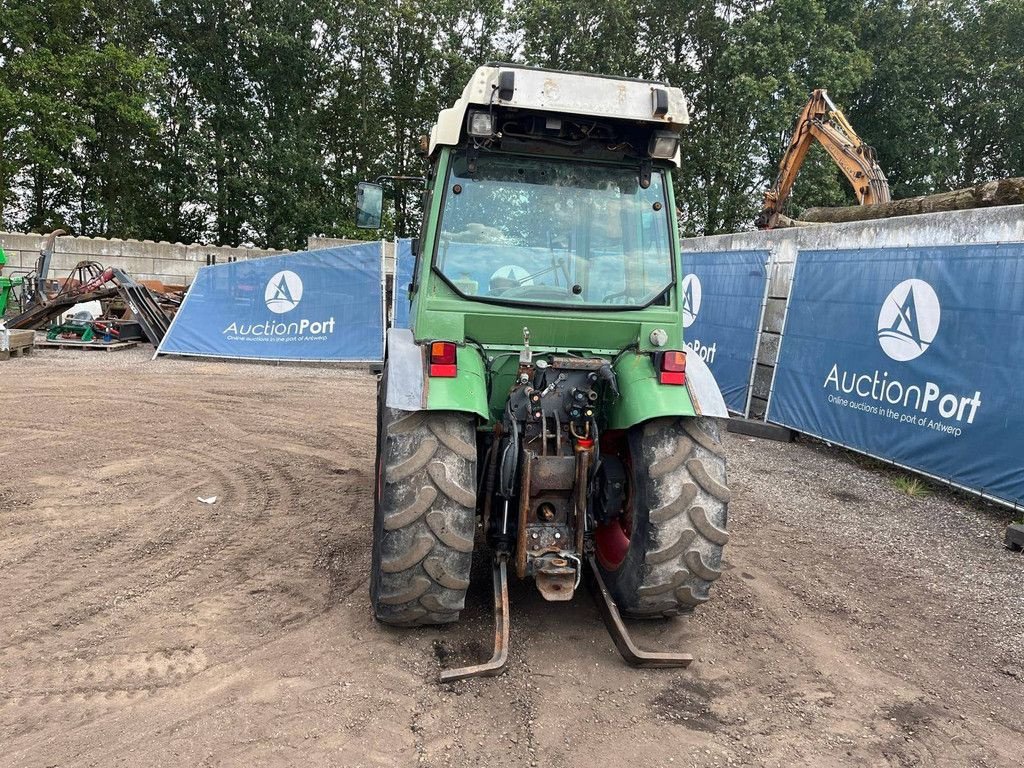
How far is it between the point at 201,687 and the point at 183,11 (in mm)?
23405

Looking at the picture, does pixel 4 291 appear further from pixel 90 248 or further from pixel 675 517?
pixel 675 517

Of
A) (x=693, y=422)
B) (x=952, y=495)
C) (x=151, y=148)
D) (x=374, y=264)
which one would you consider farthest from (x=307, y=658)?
(x=151, y=148)

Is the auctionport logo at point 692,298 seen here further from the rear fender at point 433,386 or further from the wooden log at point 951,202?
the rear fender at point 433,386

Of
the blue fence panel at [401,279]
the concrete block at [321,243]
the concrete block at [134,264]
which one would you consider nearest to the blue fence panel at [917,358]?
the blue fence panel at [401,279]

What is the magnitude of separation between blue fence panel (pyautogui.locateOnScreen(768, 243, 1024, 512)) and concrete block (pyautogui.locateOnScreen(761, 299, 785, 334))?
0.24 metres

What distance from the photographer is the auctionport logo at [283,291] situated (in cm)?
1210

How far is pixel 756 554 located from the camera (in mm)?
4691

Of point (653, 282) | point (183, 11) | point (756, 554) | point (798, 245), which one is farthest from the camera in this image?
point (183, 11)

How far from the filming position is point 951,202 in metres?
8.09

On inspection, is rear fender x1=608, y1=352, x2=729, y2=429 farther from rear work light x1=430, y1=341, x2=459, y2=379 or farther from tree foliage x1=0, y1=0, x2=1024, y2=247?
tree foliage x1=0, y1=0, x2=1024, y2=247

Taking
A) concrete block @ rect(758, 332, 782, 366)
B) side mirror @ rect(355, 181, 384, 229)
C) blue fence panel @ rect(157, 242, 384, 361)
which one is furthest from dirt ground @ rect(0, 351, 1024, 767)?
blue fence panel @ rect(157, 242, 384, 361)

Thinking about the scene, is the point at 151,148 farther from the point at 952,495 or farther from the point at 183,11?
the point at 952,495

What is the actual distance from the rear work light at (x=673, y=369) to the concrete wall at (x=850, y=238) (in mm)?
4257

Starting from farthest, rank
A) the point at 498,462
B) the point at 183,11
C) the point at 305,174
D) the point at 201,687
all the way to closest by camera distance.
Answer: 1. the point at 305,174
2. the point at 183,11
3. the point at 498,462
4. the point at 201,687
